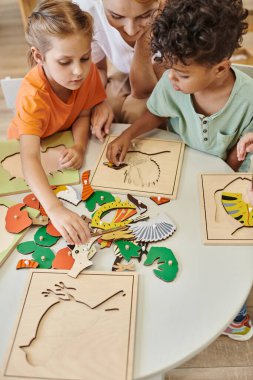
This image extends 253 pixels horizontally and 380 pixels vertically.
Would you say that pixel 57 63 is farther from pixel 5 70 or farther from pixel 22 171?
pixel 5 70

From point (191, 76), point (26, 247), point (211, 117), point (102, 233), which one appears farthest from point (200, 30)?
point (26, 247)

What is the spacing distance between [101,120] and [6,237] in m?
0.44

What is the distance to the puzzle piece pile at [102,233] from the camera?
29.5 inches

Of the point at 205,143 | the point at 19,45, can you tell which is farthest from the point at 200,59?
the point at 19,45

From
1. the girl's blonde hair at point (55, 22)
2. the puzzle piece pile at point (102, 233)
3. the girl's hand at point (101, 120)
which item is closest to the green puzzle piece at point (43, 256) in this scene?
the puzzle piece pile at point (102, 233)

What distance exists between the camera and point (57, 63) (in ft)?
3.10

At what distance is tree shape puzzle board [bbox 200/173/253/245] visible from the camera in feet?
2.55

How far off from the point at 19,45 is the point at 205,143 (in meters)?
2.26

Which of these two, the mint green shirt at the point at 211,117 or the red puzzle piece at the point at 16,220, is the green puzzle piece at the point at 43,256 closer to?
the red puzzle piece at the point at 16,220

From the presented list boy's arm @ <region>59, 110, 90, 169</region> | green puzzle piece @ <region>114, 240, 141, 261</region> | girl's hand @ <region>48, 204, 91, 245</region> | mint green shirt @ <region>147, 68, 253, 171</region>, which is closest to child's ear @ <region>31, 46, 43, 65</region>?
boy's arm @ <region>59, 110, 90, 169</region>

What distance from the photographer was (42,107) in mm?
995

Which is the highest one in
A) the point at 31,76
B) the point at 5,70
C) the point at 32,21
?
the point at 32,21

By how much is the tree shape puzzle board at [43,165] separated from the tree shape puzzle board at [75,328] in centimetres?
27

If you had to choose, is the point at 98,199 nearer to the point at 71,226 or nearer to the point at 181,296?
the point at 71,226
